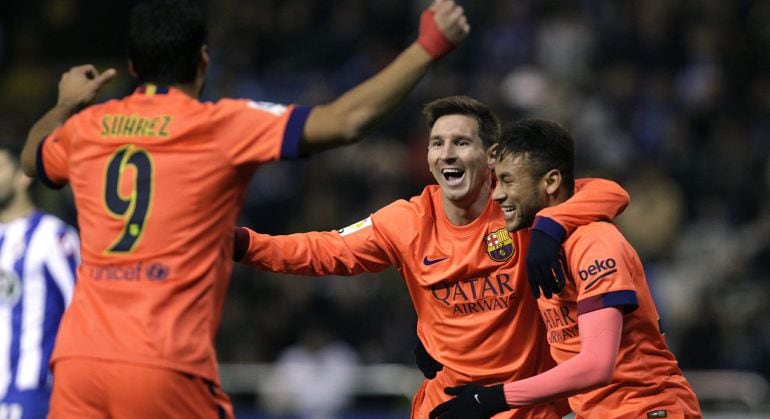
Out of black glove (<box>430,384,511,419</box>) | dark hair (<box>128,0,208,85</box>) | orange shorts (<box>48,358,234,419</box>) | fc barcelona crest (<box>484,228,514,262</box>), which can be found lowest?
black glove (<box>430,384,511,419</box>)

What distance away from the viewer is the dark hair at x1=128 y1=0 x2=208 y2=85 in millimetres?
4562

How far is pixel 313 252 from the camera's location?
6012mm

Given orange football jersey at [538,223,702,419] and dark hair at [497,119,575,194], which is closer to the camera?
orange football jersey at [538,223,702,419]

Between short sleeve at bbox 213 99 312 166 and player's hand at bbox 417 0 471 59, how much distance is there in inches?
18.5

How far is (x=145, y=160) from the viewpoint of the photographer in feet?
15.0

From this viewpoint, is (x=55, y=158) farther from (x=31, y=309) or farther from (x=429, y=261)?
(x=31, y=309)

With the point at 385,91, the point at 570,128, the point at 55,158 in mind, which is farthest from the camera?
the point at 570,128

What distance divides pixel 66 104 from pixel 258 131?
1041 millimetres

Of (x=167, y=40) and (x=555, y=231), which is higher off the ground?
(x=167, y=40)

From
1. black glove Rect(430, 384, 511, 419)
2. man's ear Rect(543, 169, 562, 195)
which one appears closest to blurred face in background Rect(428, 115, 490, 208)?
man's ear Rect(543, 169, 562, 195)

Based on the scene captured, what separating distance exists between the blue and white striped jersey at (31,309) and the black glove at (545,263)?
123 inches

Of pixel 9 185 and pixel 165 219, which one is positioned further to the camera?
pixel 9 185

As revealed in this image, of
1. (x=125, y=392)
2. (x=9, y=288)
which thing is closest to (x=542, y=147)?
(x=125, y=392)

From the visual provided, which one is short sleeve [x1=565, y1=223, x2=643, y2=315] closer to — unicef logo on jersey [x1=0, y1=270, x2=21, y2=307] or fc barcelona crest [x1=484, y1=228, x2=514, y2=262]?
fc barcelona crest [x1=484, y1=228, x2=514, y2=262]
